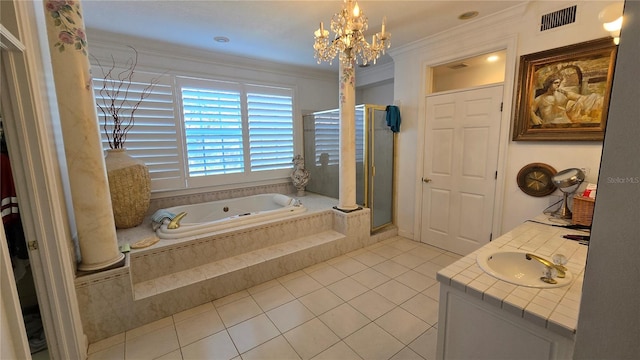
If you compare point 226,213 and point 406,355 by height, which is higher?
point 226,213

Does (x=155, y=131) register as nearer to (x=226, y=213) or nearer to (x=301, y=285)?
(x=226, y=213)

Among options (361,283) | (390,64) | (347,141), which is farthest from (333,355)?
(390,64)

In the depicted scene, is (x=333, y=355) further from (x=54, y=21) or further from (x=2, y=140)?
(x=54, y=21)

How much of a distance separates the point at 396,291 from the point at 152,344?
78.0 inches

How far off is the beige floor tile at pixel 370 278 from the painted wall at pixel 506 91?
1.11m

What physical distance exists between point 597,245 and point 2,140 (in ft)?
8.69

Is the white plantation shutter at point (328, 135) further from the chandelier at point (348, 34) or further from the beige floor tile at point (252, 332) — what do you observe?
the beige floor tile at point (252, 332)

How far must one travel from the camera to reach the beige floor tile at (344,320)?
199 cm

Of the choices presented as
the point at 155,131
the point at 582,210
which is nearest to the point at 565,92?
the point at 582,210

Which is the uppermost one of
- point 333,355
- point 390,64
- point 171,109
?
point 390,64

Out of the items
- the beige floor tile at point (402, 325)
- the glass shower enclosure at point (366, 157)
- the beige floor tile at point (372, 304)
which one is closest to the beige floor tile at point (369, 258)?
the glass shower enclosure at point (366, 157)

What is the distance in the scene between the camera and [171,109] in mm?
3301

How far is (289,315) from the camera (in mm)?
2166

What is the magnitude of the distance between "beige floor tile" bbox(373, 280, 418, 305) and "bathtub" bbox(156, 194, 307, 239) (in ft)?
4.22
